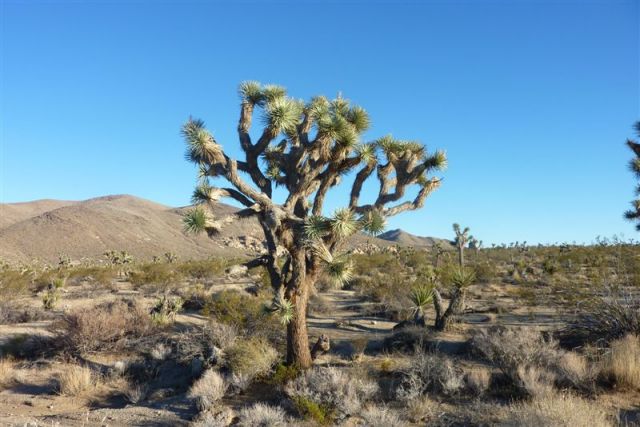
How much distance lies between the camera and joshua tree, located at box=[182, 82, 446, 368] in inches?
361

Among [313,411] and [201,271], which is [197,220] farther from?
[201,271]

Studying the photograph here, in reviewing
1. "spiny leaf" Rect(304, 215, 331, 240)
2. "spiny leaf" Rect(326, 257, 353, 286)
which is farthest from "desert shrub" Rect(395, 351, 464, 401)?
"spiny leaf" Rect(304, 215, 331, 240)

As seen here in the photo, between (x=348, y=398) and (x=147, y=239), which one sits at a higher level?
(x=147, y=239)

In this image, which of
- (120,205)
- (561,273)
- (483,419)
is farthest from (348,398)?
(120,205)

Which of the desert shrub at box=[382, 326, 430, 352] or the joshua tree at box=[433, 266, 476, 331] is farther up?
the joshua tree at box=[433, 266, 476, 331]

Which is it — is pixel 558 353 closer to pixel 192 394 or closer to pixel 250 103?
pixel 192 394

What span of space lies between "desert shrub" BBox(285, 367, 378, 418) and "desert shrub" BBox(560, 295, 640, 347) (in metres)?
4.42

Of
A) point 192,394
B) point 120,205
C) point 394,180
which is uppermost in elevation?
point 120,205

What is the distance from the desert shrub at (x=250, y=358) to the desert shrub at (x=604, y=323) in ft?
19.1

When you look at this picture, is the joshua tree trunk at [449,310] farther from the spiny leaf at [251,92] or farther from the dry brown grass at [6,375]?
the dry brown grass at [6,375]

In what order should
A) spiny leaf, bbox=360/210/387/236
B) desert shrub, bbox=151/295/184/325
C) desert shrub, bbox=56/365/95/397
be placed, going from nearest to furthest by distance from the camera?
spiny leaf, bbox=360/210/387/236, desert shrub, bbox=56/365/95/397, desert shrub, bbox=151/295/184/325

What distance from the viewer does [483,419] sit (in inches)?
258

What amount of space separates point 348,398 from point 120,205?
343 ft

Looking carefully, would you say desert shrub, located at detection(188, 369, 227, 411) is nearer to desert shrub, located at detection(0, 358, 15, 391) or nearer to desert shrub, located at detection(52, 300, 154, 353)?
desert shrub, located at detection(52, 300, 154, 353)
